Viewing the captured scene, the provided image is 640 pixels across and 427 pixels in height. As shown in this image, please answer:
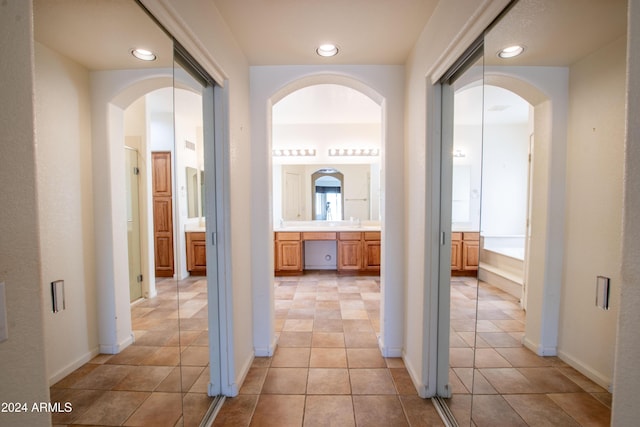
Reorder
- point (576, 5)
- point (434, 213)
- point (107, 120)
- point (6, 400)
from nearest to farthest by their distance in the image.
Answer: point (6, 400) → point (576, 5) → point (107, 120) → point (434, 213)

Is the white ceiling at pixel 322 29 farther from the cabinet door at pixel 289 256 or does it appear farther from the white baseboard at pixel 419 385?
the cabinet door at pixel 289 256

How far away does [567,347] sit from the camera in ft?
2.77

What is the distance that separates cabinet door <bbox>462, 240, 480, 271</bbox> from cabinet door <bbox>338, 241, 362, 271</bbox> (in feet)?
8.33

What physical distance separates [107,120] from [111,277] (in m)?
0.59

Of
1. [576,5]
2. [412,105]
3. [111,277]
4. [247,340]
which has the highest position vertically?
[412,105]

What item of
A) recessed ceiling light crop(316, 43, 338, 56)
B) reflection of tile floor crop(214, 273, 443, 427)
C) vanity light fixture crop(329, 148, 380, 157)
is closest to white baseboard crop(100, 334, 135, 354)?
reflection of tile floor crop(214, 273, 443, 427)

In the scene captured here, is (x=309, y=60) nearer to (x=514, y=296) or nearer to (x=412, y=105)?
(x=412, y=105)

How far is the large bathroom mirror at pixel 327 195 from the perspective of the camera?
4.88 metres

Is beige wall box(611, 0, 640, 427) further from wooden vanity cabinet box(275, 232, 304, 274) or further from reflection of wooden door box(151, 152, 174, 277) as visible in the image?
wooden vanity cabinet box(275, 232, 304, 274)

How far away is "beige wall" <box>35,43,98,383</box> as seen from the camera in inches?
28.5

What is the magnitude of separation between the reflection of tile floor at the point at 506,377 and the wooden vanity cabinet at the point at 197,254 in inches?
66.9


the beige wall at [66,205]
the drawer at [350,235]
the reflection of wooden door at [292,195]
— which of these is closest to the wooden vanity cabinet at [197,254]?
the beige wall at [66,205]

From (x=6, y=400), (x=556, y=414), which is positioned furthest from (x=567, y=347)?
(x=6, y=400)

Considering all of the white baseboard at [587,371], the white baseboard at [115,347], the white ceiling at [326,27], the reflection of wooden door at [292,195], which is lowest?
the white baseboard at [115,347]
